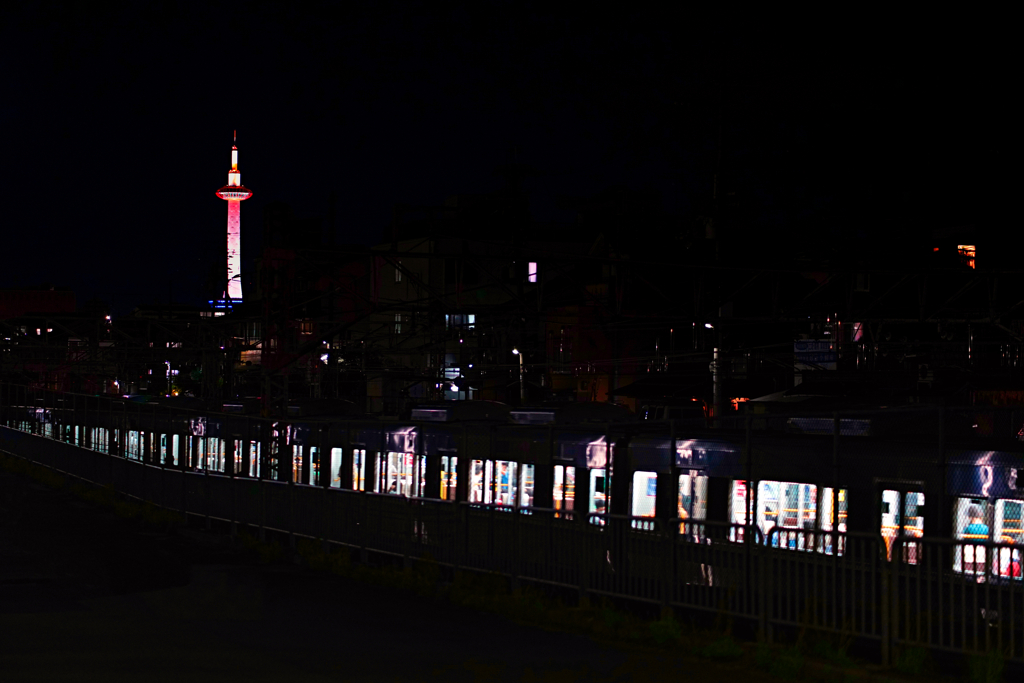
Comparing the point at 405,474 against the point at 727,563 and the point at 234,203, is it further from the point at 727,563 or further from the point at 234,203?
the point at 234,203

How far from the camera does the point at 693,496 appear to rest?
65.3 ft

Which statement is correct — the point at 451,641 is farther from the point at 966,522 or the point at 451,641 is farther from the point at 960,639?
the point at 966,522

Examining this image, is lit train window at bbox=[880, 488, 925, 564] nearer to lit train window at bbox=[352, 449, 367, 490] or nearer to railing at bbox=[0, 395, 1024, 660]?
railing at bbox=[0, 395, 1024, 660]

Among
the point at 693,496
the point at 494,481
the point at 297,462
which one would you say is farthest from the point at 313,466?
the point at 693,496

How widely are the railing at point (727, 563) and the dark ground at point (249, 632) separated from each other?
1123 mm

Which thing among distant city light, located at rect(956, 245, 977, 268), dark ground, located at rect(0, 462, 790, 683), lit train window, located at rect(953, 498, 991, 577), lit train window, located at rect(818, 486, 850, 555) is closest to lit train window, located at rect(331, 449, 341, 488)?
dark ground, located at rect(0, 462, 790, 683)

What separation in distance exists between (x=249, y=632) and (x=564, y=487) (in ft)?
35.1

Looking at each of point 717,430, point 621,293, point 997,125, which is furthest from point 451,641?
point 997,125

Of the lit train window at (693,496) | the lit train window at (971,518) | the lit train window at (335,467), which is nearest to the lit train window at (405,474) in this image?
the lit train window at (335,467)

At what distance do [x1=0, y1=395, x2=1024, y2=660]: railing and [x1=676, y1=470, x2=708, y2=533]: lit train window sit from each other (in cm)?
478

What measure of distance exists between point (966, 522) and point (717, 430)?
541 centimetres

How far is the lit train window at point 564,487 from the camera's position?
22.5 metres

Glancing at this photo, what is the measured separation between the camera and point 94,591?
15414 mm

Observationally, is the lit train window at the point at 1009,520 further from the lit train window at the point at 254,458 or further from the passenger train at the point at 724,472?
the lit train window at the point at 254,458
